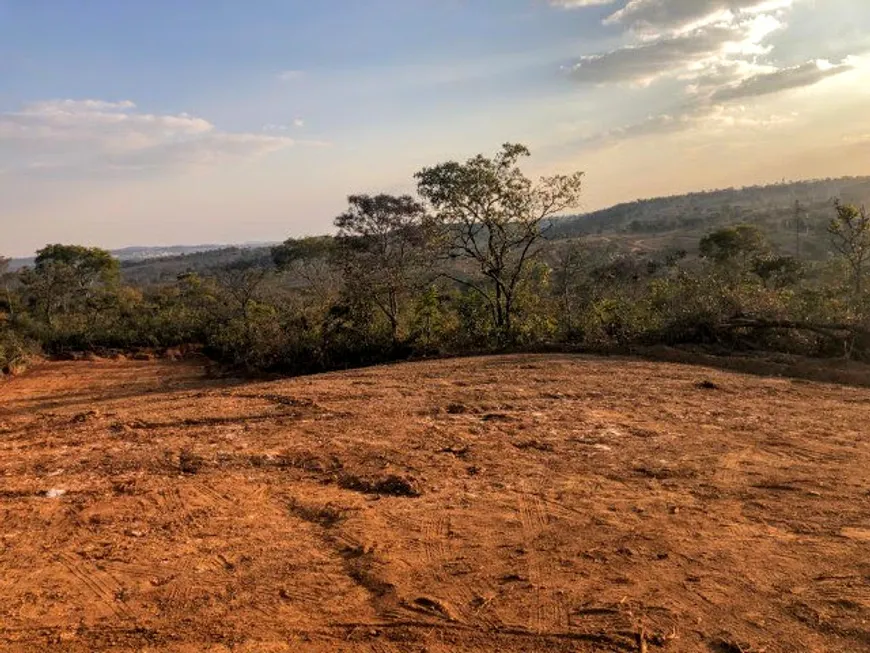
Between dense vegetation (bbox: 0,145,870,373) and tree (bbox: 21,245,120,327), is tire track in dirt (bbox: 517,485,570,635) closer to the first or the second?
dense vegetation (bbox: 0,145,870,373)

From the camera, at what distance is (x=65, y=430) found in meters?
7.27

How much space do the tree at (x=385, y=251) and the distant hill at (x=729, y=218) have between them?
12.5 ft

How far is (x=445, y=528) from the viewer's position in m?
4.28

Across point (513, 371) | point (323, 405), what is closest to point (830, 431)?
point (513, 371)

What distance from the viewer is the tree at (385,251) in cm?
1666

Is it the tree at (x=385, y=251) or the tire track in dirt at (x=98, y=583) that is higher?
the tree at (x=385, y=251)

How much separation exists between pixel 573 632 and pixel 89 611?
2486mm


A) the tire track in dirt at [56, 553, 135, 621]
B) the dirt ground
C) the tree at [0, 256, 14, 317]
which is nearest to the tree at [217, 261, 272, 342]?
the tree at [0, 256, 14, 317]

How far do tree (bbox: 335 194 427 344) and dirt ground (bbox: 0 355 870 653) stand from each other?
29.4ft

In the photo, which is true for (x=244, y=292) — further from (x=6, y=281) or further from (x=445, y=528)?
(x=445, y=528)

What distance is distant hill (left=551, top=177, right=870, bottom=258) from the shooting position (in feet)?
159

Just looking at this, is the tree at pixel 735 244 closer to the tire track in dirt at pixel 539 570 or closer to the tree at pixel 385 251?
the tree at pixel 385 251

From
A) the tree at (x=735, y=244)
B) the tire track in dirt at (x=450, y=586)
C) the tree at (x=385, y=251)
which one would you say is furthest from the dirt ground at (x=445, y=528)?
the tree at (x=735, y=244)

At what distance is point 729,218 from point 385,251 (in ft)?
189
